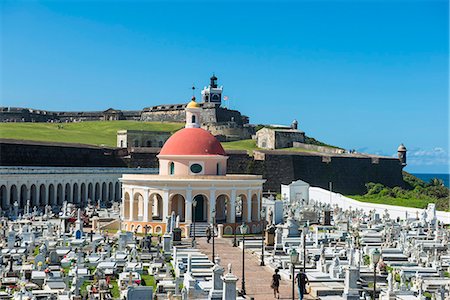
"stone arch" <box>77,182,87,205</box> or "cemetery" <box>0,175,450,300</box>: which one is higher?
"stone arch" <box>77,182,87,205</box>

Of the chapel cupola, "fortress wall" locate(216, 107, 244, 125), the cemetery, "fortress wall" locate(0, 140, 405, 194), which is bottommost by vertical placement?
the cemetery

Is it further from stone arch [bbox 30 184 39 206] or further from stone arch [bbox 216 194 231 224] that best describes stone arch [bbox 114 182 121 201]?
stone arch [bbox 216 194 231 224]

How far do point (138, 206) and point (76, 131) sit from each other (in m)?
48.3

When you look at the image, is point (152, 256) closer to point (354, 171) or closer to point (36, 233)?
point (36, 233)

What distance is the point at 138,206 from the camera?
37.7 meters

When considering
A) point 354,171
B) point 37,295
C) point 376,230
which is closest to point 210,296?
point 37,295

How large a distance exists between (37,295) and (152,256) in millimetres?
7707

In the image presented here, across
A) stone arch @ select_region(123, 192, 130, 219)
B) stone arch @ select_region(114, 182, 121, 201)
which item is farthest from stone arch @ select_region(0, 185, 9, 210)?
stone arch @ select_region(114, 182, 121, 201)

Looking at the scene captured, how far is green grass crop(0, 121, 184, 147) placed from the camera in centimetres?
7350

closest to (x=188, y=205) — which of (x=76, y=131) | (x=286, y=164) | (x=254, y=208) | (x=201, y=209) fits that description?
(x=201, y=209)

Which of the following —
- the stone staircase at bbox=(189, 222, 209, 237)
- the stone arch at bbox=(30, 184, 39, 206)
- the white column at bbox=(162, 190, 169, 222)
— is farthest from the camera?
the stone arch at bbox=(30, 184, 39, 206)

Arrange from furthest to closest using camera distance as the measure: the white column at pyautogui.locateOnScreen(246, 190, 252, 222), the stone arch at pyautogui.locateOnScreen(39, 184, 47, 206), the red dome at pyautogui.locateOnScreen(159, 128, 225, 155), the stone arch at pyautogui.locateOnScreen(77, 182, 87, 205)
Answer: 1. the stone arch at pyautogui.locateOnScreen(77, 182, 87, 205)
2. the stone arch at pyautogui.locateOnScreen(39, 184, 47, 206)
3. the red dome at pyautogui.locateOnScreen(159, 128, 225, 155)
4. the white column at pyautogui.locateOnScreen(246, 190, 252, 222)

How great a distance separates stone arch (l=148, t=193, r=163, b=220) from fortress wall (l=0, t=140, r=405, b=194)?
2132 centimetres

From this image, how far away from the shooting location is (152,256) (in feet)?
82.2
